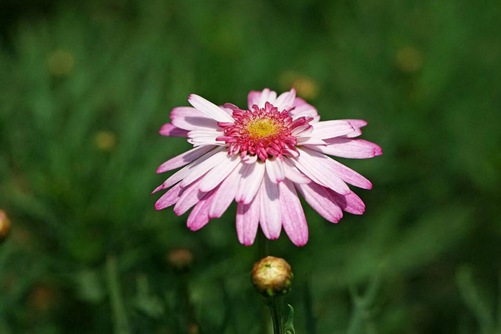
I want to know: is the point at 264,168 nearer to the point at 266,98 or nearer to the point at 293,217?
the point at 293,217

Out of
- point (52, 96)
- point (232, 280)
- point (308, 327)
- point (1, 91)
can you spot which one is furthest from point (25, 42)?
point (308, 327)

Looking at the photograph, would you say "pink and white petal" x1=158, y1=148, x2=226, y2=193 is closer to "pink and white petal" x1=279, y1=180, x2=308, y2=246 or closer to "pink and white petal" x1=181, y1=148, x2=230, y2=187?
"pink and white petal" x1=181, y1=148, x2=230, y2=187

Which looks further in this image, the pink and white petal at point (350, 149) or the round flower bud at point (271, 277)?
the pink and white petal at point (350, 149)

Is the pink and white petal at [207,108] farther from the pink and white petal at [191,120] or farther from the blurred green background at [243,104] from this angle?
the blurred green background at [243,104]

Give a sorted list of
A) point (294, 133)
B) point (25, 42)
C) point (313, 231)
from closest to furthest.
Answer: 1. point (294, 133)
2. point (313, 231)
3. point (25, 42)

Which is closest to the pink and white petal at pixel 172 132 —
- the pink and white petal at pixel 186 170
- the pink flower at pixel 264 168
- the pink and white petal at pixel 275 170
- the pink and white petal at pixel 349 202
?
the pink flower at pixel 264 168

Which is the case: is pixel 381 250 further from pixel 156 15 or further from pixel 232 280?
pixel 156 15

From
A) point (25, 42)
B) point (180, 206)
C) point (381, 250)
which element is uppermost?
point (25, 42)
